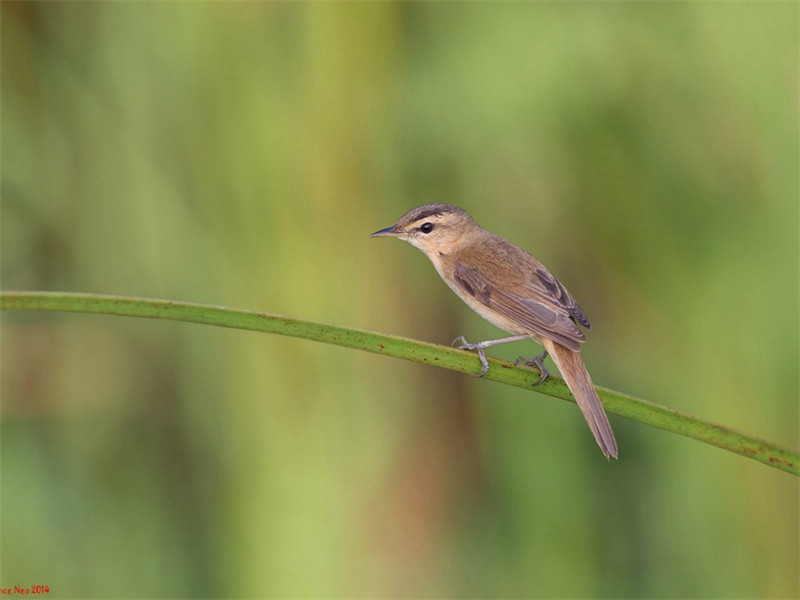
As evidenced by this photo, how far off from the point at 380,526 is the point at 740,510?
1140mm

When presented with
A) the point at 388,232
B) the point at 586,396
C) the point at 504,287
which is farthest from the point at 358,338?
the point at 504,287

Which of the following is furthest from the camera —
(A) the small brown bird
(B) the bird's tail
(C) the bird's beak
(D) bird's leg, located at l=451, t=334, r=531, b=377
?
(C) the bird's beak

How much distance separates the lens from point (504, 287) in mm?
2857

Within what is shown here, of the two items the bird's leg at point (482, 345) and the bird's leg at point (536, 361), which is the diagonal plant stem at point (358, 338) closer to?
the bird's leg at point (482, 345)

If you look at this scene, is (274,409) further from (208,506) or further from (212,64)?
(212,64)

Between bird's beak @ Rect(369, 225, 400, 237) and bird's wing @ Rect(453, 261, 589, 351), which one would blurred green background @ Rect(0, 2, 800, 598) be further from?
bird's wing @ Rect(453, 261, 589, 351)

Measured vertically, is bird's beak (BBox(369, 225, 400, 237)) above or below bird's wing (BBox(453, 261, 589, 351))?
above

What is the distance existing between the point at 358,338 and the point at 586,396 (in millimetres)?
995

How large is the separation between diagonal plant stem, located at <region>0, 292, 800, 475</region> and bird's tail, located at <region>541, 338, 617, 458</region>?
485 millimetres

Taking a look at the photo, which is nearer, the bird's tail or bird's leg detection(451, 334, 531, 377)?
bird's leg detection(451, 334, 531, 377)

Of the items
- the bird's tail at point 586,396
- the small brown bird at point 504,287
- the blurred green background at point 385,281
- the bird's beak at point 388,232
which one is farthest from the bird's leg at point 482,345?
the bird's beak at point 388,232

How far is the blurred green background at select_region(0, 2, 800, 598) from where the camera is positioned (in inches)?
109

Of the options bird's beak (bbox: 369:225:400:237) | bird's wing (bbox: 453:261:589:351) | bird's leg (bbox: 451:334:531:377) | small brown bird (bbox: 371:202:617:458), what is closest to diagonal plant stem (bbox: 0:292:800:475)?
bird's leg (bbox: 451:334:531:377)

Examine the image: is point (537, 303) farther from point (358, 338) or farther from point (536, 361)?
point (358, 338)
